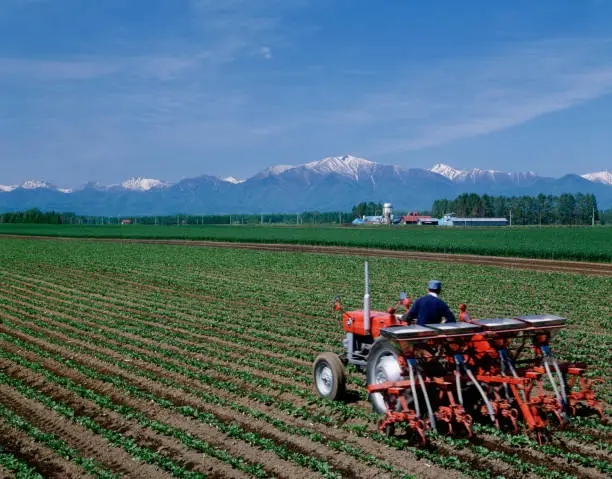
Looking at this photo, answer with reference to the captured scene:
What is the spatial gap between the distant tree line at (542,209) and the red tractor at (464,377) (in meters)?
170

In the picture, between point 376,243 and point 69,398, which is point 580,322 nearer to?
point 69,398

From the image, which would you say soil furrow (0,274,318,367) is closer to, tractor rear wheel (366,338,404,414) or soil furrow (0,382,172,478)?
tractor rear wheel (366,338,404,414)

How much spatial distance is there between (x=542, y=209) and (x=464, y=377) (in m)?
187

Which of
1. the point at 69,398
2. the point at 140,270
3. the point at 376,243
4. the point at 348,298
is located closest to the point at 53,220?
the point at 376,243

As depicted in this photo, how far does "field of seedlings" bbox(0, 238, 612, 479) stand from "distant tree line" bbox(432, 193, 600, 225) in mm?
157371

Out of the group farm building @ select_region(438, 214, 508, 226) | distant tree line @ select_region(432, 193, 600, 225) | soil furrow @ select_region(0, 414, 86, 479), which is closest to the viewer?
soil furrow @ select_region(0, 414, 86, 479)

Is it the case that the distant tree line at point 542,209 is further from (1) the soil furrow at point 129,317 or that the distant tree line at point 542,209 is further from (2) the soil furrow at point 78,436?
(2) the soil furrow at point 78,436

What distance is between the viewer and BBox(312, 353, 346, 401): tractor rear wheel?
445 inches

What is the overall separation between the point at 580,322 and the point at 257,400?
13178mm

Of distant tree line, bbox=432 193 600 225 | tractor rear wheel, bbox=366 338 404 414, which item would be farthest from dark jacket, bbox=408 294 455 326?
distant tree line, bbox=432 193 600 225

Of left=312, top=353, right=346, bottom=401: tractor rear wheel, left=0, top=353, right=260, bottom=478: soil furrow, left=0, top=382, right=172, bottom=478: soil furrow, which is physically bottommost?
left=0, top=382, right=172, bottom=478: soil furrow

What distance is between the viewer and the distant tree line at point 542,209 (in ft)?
582

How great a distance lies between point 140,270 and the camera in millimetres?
38406

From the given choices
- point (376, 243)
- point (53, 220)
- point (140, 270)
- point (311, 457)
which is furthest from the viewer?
point (53, 220)
